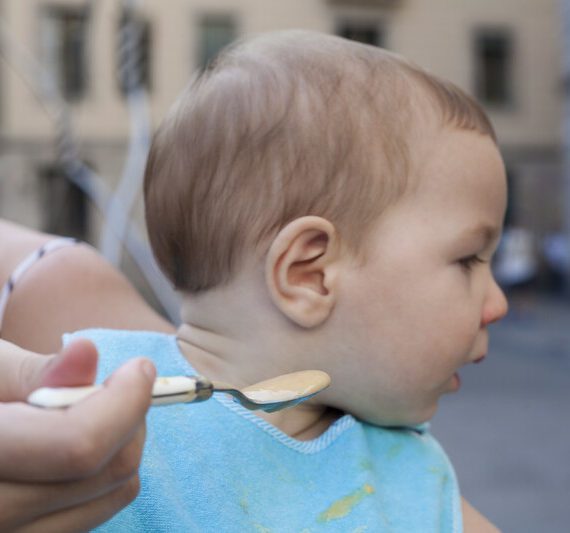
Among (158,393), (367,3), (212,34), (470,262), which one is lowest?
(212,34)

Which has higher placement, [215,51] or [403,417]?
[403,417]

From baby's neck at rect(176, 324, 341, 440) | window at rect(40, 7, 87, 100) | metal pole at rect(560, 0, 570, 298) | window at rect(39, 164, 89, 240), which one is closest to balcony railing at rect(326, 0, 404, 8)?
metal pole at rect(560, 0, 570, 298)

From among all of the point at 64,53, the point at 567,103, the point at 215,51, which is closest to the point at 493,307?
the point at 567,103

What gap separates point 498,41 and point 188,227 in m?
14.6

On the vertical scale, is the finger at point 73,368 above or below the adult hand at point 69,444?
above

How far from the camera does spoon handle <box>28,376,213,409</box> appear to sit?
43 centimetres

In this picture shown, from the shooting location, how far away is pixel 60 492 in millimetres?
442

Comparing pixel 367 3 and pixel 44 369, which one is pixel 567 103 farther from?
pixel 44 369

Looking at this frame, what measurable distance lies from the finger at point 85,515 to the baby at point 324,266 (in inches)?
11.0

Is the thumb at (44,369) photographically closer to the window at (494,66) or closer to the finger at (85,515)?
the finger at (85,515)

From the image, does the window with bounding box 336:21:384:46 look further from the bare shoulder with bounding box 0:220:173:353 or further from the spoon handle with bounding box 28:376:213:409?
the spoon handle with bounding box 28:376:213:409

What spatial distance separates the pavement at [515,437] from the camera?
315 centimetres

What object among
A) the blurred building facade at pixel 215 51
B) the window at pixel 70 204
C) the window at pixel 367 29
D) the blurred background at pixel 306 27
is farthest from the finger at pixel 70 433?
the window at pixel 367 29

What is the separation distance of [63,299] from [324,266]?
34cm
